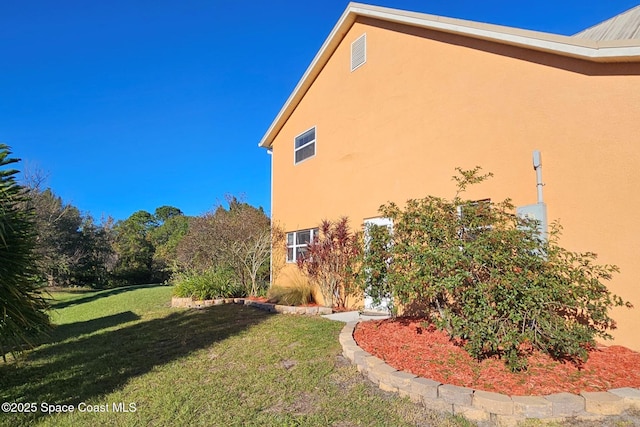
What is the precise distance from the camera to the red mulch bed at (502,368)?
Answer: 12.4 feet

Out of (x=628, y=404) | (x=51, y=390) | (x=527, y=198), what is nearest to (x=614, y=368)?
(x=628, y=404)

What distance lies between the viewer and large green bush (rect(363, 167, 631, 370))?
4.01 m

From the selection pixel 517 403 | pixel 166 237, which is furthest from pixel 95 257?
pixel 517 403

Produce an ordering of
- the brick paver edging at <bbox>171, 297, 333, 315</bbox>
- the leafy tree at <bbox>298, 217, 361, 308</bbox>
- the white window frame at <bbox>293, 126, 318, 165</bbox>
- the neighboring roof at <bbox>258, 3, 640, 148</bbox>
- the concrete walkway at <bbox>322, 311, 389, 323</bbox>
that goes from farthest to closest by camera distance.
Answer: the white window frame at <bbox>293, 126, 318, 165</bbox> < the leafy tree at <bbox>298, 217, 361, 308</bbox> < the brick paver edging at <bbox>171, 297, 333, 315</bbox> < the concrete walkway at <bbox>322, 311, 389, 323</bbox> < the neighboring roof at <bbox>258, 3, 640, 148</bbox>

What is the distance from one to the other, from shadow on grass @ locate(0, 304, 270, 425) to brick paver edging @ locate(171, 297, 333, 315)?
17.2 inches

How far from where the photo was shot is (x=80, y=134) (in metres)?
19.4

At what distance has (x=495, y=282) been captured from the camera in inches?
167

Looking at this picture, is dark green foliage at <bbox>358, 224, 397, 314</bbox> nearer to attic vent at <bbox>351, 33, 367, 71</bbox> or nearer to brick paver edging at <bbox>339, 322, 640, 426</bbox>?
brick paver edging at <bbox>339, 322, 640, 426</bbox>

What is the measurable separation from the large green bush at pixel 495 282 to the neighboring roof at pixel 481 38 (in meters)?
2.51

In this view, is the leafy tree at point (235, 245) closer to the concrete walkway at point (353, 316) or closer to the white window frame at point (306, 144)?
the white window frame at point (306, 144)

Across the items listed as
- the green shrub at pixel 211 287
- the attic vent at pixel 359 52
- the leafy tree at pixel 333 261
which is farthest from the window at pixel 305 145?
the green shrub at pixel 211 287

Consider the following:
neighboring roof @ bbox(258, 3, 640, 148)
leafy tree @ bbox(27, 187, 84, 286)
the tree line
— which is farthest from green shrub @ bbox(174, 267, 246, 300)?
leafy tree @ bbox(27, 187, 84, 286)

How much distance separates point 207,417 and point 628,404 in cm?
408

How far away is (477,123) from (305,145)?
22.0 feet
